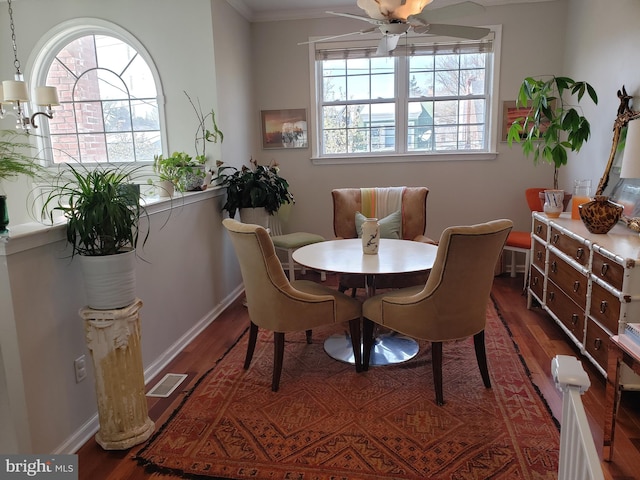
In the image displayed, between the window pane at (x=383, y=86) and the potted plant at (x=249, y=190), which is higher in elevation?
the window pane at (x=383, y=86)

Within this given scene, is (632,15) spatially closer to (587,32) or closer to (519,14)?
(587,32)

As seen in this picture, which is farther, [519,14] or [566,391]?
[519,14]

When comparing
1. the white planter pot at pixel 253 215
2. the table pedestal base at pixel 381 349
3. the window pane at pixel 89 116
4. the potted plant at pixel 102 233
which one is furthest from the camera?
the window pane at pixel 89 116

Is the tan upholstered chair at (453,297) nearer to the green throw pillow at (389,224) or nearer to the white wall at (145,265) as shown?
the green throw pillow at (389,224)

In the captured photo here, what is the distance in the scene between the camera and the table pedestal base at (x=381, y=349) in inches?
116

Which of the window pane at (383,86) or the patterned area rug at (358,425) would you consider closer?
the patterned area rug at (358,425)

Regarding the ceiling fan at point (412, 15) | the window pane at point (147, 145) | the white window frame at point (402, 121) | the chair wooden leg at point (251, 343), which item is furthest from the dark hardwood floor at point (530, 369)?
the ceiling fan at point (412, 15)

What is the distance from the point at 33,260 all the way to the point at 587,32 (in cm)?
454

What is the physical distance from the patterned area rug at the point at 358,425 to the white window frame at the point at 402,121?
2.54m

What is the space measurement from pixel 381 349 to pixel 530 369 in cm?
93

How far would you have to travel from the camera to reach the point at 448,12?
257 centimetres

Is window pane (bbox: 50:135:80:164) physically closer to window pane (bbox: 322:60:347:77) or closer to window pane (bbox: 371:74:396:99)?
window pane (bbox: 322:60:347:77)

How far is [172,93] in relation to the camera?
4.01 metres

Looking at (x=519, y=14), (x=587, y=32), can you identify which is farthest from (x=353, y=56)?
(x=587, y=32)
